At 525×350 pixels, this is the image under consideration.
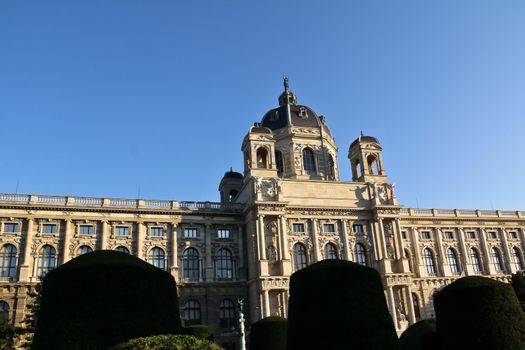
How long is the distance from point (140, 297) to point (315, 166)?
131ft

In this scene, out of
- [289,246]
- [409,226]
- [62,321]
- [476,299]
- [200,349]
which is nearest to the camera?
[200,349]

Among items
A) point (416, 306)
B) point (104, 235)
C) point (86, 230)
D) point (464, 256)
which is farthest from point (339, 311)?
point (464, 256)

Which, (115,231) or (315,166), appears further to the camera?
(315,166)

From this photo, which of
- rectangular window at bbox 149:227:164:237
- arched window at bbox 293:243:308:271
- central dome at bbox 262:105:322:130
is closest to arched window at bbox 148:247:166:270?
rectangular window at bbox 149:227:164:237

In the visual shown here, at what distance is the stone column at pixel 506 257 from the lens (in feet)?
176

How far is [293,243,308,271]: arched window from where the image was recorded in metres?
43.8

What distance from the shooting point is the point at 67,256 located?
131 feet

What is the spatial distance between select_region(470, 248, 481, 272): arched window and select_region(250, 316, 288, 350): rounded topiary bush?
35.1 metres

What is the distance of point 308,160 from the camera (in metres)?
52.1

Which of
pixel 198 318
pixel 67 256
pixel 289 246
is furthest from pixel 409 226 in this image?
pixel 67 256

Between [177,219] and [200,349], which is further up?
[177,219]

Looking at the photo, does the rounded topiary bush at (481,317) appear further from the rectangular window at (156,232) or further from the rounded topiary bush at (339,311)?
the rectangular window at (156,232)

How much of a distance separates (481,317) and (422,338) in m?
3.68

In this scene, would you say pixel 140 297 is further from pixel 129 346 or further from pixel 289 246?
pixel 289 246
